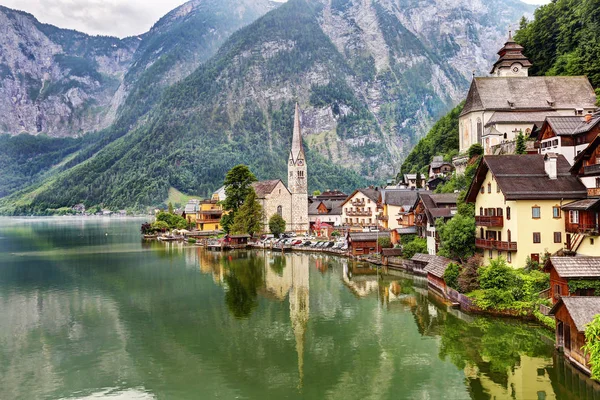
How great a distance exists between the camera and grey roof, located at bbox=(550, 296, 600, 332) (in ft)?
81.7

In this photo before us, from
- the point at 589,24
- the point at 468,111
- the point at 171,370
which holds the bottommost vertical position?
the point at 171,370

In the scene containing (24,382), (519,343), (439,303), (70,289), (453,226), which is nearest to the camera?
(24,382)

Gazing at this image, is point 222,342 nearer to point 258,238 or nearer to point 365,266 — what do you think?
point 365,266

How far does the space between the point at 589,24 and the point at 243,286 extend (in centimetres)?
6224

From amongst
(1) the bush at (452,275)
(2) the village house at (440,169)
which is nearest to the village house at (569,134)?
(1) the bush at (452,275)

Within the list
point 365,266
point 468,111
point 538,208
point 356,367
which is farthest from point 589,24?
point 356,367

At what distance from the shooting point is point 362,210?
313 feet

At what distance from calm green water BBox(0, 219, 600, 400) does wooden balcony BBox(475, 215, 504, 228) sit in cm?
737

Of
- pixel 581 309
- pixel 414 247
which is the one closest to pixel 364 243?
pixel 414 247

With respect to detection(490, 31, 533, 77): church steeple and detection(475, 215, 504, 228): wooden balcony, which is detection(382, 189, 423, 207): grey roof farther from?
detection(475, 215, 504, 228): wooden balcony

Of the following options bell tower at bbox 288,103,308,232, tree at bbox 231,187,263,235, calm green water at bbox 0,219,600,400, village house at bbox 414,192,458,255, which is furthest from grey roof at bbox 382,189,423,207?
bell tower at bbox 288,103,308,232

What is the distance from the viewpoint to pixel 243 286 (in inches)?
2156

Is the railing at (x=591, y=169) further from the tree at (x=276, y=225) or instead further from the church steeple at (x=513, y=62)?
the tree at (x=276, y=225)

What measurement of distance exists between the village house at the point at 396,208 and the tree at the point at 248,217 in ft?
82.4
